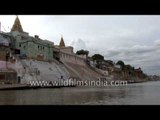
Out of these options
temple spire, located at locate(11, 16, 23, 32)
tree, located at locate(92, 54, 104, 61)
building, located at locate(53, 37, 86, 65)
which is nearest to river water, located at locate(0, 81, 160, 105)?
temple spire, located at locate(11, 16, 23, 32)

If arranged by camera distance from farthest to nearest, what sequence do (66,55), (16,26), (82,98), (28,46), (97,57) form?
(97,57) → (66,55) → (16,26) → (28,46) → (82,98)

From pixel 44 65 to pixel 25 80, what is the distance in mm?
4690

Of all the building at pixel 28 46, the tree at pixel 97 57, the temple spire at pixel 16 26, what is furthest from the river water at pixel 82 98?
the tree at pixel 97 57

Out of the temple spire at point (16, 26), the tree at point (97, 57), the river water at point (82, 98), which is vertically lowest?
the river water at point (82, 98)

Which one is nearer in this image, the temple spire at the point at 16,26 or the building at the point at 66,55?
the temple spire at the point at 16,26

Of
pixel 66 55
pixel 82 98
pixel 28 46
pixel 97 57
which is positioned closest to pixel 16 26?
pixel 28 46

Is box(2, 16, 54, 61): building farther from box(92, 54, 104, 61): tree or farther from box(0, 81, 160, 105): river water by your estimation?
box(92, 54, 104, 61): tree

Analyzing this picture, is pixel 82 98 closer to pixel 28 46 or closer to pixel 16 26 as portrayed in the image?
pixel 28 46

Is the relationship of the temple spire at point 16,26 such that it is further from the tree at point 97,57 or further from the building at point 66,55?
the tree at point 97,57
